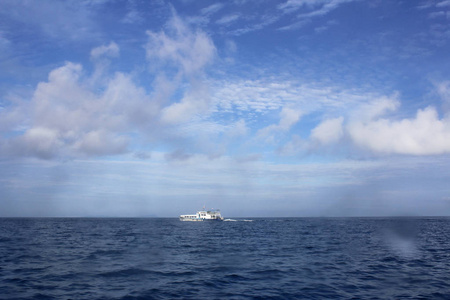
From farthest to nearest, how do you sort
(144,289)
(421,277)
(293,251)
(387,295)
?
(293,251), (421,277), (144,289), (387,295)

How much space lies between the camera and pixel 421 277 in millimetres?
29703

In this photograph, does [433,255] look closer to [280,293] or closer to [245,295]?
[280,293]

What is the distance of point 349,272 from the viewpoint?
105ft

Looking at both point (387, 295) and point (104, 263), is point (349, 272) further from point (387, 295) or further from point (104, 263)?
point (104, 263)

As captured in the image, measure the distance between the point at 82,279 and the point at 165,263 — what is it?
10690 millimetres

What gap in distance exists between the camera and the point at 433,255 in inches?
1709

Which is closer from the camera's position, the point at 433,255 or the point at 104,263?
the point at 104,263

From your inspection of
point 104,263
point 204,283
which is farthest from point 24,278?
point 204,283

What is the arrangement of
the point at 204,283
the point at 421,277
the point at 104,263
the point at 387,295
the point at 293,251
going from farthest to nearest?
1. the point at 293,251
2. the point at 104,263
3. the point at 421,277
4. the point at 204,283
5. the point at 387,295

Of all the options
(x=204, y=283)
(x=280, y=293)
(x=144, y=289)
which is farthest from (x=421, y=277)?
(x=144, y=289)

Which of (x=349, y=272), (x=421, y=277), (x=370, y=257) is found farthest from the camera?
(x=370, y=257)

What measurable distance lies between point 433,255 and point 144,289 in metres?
39.8

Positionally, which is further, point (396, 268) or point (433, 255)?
point (433, 255)

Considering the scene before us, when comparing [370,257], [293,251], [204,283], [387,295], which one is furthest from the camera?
[293,251]
